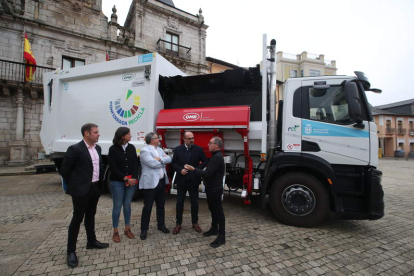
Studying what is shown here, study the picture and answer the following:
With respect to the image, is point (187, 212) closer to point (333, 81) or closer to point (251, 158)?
point (251, 158)

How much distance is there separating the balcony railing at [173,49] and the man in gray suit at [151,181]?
579 inches

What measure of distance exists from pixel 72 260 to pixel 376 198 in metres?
4.34

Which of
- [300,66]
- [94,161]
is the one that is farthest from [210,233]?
[300,66]

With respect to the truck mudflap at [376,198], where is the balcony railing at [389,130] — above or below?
above

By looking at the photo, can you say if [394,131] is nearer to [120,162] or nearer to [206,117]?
[206,117]

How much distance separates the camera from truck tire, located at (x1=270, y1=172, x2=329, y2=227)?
133 inches

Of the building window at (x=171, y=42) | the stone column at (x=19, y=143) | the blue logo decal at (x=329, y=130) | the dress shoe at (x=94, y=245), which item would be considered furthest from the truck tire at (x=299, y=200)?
the building window at (x=171, y=42)

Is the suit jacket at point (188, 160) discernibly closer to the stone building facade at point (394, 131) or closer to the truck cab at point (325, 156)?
the truck cab at point (325, 156)

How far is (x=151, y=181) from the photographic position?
121 inches

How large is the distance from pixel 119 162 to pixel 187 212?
2.00 meters

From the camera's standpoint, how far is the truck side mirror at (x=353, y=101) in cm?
311

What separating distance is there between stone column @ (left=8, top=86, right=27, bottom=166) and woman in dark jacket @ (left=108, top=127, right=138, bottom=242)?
12859 mm

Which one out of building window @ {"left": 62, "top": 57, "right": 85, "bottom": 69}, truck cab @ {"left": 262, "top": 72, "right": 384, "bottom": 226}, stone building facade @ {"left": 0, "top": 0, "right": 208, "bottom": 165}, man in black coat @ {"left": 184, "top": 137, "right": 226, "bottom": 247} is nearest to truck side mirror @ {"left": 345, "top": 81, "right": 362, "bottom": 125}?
truck cab @ {"left": 262, "top": 72, "right": 384, "bottom": 226}

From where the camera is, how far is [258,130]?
382 centimetres
